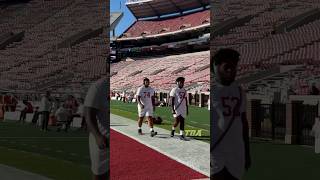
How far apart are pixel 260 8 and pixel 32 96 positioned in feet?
25.3

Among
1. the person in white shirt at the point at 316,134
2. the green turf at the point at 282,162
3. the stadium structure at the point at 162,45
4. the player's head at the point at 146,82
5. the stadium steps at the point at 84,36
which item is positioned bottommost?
the green turf at the point at 282,162

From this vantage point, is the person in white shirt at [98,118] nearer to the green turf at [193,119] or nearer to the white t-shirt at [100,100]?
the white t-shirt at [100,100]

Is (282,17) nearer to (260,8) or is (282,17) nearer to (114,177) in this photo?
(260,8)

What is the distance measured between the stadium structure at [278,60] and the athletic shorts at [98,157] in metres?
Result: 2.76

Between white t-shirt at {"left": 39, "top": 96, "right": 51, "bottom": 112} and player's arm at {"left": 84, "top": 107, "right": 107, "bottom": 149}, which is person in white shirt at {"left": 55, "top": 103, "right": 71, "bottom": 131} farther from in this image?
player's arm at {"left": 84, "top": 107, "right": 107, "bottom": 149}

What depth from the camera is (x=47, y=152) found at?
314 inches

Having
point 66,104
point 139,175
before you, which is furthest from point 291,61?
point 139,175

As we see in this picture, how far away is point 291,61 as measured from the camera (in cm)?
1409

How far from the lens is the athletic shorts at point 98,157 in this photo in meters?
3.60

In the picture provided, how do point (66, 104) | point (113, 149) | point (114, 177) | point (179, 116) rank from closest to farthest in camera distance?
point (114, 177), point (113, 149), point (179, 116), point (66, 104)

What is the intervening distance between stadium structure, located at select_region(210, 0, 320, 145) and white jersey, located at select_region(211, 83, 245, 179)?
203 centimetres

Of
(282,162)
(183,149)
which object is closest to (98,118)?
(282,162)

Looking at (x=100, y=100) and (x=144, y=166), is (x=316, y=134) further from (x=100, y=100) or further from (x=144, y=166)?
(x=100, y=100)

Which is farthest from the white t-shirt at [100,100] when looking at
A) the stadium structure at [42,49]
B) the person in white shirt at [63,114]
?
the stadium structure at [42,49]
